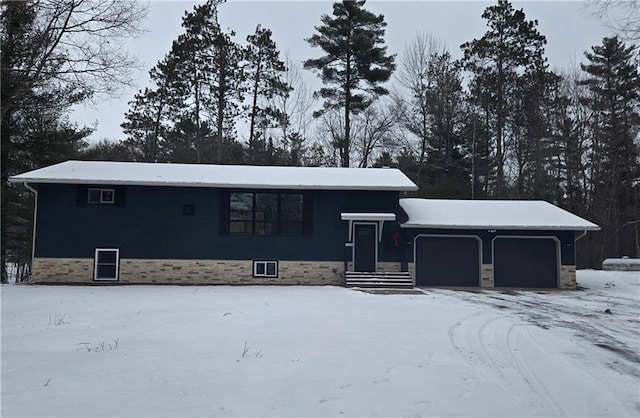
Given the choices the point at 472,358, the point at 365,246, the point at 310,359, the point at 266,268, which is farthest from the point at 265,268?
the point at 472,358

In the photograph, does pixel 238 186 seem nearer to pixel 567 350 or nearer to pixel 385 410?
pixel 567 350

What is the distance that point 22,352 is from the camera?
6.54 meters

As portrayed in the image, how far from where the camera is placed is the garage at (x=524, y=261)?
57.9 ft

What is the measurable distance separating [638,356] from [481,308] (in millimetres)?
4515

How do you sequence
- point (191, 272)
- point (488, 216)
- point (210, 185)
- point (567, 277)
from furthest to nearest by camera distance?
1. point (488, 216)
2. point (567, 277)
3. point (191, 272)
4. point (210, 185)

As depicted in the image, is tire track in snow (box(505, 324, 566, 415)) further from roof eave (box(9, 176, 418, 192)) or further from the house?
roof eave (box(9, 176, 418, 192))

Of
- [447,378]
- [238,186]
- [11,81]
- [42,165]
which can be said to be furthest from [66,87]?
[447,378]

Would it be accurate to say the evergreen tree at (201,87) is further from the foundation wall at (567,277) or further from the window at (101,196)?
the foundation wall at (567,277)

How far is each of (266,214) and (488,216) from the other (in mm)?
7992

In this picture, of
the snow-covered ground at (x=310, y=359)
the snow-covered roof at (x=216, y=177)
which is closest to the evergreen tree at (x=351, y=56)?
the snow-covered roof at (x=216, y=177)

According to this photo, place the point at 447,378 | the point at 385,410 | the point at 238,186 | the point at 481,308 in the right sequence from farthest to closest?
the point at 238,186 < the point at 481,308 < the point at 447,378 < the point at 385,410

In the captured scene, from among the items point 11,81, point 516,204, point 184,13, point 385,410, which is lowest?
point 385,410

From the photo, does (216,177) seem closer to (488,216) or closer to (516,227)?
(488,216)

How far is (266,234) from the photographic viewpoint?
1677 centimetres
